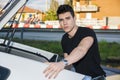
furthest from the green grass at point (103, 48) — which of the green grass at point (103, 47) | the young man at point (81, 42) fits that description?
the young man at point (81, 42)

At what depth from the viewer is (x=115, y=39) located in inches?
632

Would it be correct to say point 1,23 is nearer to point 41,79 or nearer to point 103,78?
point 41,79

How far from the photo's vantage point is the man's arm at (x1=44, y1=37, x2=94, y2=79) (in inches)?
100

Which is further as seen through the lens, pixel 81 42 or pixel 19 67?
pixel 81 42

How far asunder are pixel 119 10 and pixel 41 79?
51.6m

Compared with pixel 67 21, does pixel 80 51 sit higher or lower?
lower

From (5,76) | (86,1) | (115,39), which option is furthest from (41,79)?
(86,1)

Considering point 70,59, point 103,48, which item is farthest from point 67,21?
point 103,48

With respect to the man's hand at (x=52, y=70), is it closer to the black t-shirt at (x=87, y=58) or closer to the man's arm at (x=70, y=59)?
the man's arm at (x=70, y=59)

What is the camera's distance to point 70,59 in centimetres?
275

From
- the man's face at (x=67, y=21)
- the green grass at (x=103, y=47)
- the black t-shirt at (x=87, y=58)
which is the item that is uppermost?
the man's face at (x=67, y=21)

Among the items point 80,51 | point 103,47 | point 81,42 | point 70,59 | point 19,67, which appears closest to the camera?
point 19,67

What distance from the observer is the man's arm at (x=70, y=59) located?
2547 mm

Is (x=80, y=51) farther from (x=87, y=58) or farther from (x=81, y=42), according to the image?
(x=87, y=58)
